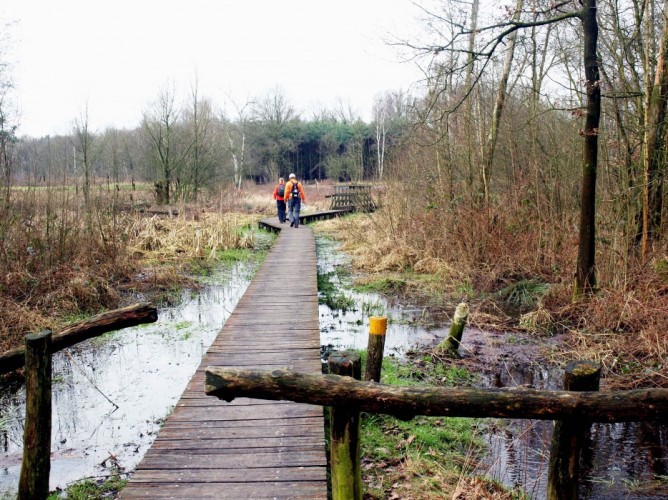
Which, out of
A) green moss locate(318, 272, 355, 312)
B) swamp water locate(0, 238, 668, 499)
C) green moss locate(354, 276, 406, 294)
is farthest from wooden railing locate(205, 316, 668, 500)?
green moss locate(354, 276, 406, 294)

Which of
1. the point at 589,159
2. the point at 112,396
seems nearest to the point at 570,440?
the point at 112,396

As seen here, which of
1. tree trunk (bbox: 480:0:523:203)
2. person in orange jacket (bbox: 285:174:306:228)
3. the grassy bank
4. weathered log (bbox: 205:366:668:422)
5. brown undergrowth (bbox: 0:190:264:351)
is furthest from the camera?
person in orange jacket (bbox: 285:174:306:228)

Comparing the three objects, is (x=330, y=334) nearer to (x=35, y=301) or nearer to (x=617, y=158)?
(x=35, y=301)

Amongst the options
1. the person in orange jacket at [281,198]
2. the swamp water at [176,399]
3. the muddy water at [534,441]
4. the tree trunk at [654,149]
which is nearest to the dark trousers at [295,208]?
the person in orange jacket at [281,198]

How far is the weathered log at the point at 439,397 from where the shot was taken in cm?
289

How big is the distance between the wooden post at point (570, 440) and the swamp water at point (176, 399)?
4.56 feet

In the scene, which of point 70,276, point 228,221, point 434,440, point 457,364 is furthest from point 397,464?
point 228,221

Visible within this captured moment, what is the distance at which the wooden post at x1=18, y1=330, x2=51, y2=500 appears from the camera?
12.3 feet

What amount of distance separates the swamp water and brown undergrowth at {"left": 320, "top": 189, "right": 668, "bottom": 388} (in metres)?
0.76

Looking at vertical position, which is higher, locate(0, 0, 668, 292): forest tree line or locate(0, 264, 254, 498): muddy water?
locate(0, 0, 668, 292): forest tree line

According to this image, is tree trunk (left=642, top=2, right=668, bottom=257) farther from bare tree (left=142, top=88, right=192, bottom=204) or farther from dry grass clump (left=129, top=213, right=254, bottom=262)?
bare tree (left=142, top=88, right=192, bottom=204)

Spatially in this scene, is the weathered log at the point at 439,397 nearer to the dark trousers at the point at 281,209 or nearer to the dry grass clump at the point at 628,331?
the dry grass clump at the point at 628,331

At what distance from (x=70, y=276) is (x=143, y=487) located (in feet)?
23.3

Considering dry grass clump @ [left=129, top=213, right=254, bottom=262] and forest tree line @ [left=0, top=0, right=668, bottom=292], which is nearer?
forest tree line @ [left=0, top=0, right=668, bottom=292]
